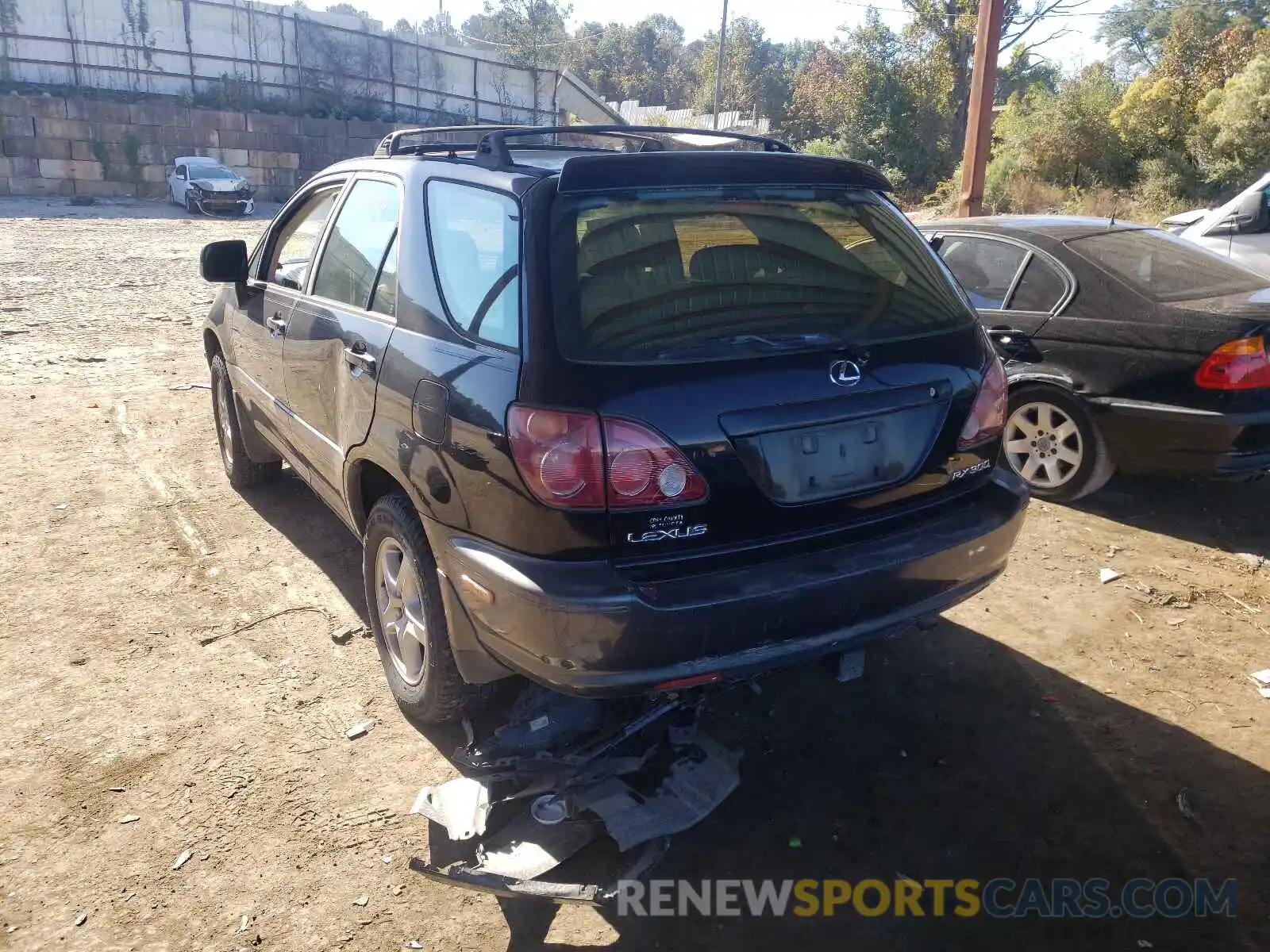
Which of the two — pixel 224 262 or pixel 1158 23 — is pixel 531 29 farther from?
pixel 224 262

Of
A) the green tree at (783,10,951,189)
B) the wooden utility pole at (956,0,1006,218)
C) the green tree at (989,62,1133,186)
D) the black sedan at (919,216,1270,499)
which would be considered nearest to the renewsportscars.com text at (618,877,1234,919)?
the black sedan at (919,216,1270,499)

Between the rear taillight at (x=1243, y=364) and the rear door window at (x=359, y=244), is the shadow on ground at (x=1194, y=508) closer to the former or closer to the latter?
the rear taillight at (x=1243, y=364)

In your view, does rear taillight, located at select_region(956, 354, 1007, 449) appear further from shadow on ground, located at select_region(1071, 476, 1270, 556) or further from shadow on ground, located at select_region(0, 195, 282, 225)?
shadow on ground, located at select_region(0, 195, 282, 225)

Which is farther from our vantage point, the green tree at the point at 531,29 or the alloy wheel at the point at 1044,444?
the green tree at the point at 531,29

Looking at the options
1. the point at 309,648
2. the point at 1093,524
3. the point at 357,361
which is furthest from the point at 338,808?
the point at 1093,524

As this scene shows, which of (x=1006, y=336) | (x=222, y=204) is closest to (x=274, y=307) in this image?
(x=1006, y=336)

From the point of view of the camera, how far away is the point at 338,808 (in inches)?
114

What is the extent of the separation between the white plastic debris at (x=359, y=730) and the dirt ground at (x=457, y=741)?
0.04 m

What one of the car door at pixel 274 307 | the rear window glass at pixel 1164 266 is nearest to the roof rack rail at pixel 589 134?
the car door at pixel 274 307

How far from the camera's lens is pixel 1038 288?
529 cm

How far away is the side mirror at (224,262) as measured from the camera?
4465 mm

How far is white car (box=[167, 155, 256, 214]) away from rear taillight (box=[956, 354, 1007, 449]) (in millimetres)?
28431

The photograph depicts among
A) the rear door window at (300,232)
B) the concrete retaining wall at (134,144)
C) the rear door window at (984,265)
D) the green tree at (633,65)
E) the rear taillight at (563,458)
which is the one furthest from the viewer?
the green tree at (633,65)

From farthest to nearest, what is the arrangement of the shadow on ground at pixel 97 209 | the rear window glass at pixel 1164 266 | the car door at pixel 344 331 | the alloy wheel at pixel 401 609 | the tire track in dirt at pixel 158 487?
the shadow on ground at pixel 97 209, the rear window glass at pixel 1164 266, the tire track in dirt at pixel 158 487, the car door at pixel 344 331, the alloy wheel at pixel 401 609
